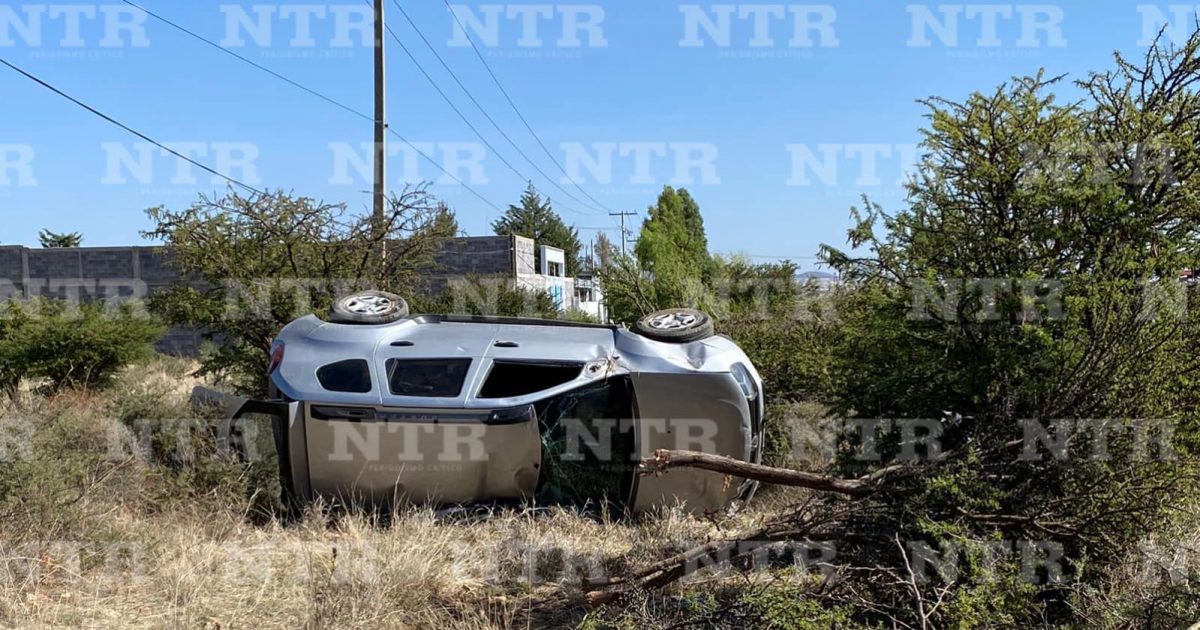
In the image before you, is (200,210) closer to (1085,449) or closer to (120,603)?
(120,603)

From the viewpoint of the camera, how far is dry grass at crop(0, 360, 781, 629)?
430 cm

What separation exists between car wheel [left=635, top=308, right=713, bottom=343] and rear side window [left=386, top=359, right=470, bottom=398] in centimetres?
146

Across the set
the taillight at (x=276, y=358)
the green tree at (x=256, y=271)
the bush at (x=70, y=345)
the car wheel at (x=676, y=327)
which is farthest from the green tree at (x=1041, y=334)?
the bush at (x=70, y=345)

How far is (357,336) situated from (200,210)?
503 centimetres

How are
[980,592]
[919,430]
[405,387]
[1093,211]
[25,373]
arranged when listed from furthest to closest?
[25,373] → [405,387] → [919,430] → [1093,211] → [980,592]

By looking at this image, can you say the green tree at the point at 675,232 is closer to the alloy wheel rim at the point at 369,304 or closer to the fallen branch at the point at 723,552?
the alloy wheel rim at the point at 369,304

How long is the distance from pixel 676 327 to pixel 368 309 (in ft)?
8.36

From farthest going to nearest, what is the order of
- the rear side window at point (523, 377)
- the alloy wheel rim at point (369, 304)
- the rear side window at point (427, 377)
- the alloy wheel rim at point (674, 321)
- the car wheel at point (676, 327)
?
the alloy wheel rim at point (369, 304) → the alloy wheel rim at point (674, 321) → the car wheel at point (676, 327) → the rear side window at point (523, 377) → the rear side window at point (427, 377)

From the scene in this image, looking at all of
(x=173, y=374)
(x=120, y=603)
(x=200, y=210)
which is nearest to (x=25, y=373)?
(x=173, y=374)

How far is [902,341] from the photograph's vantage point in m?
4.88

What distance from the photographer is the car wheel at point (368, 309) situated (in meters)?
6.64

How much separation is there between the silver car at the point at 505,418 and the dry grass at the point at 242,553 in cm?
28

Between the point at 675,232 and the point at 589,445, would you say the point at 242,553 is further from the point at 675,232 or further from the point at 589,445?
the point at 675,232

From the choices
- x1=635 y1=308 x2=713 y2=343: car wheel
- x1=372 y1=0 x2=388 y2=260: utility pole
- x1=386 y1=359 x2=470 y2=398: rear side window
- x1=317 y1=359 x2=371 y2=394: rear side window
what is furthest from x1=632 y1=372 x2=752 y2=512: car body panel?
x1=372 y1=0 x2=388 y2=260: utility pole
